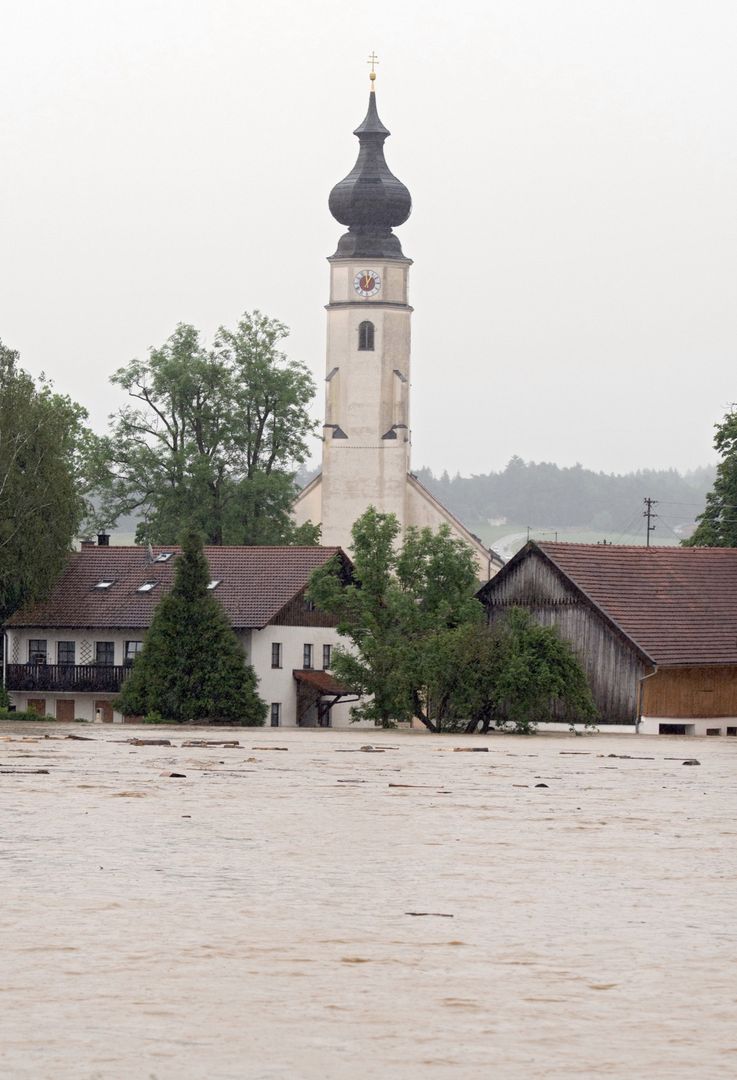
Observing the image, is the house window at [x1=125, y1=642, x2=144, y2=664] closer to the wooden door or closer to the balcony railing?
the balcony railing

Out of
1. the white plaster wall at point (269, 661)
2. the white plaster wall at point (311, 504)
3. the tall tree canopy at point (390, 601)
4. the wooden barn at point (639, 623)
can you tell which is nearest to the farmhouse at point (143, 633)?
the white plaster wall at point (269, 661)

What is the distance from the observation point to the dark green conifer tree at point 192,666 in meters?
59.0

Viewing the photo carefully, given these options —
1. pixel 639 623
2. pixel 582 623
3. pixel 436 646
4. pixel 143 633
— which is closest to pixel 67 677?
pixel 143 633

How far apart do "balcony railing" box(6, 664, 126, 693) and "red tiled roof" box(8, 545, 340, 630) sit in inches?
56.3

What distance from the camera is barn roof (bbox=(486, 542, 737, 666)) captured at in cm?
5872

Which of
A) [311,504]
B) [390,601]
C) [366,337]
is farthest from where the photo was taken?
[311,504]

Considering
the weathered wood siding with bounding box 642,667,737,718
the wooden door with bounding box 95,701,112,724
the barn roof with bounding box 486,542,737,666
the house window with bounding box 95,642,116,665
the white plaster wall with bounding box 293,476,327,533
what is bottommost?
the wooden door with bounding box 95,701,112,724

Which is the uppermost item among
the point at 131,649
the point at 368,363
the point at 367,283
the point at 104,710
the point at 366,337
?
the point at 367,283

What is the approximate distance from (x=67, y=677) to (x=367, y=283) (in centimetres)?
4820

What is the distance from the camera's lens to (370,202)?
368 ft

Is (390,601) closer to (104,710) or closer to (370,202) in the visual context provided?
(104,710)

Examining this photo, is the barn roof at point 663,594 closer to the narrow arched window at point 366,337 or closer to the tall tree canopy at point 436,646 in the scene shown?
the tall tree canopy at point 436,646

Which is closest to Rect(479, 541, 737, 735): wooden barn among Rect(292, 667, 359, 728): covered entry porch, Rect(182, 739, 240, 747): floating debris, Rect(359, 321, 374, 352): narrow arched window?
Rect(292, 667, 359, 728): covered entry porch

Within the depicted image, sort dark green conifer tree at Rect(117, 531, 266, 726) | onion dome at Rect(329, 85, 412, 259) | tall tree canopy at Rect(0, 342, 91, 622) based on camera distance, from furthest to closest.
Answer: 1. onion dome at Rect(329, 85, 412, 259)
2. tall tree canopy at Rect(0, 342, 91, 622)
3. dark green conifer tree at Rect(117, 531, 266, 726)
